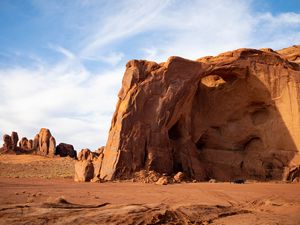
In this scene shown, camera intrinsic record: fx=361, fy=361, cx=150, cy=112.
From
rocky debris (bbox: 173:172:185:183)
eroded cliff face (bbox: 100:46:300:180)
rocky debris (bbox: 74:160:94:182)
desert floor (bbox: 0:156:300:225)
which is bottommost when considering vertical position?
desert floor (bbox: 0:156:300:225)

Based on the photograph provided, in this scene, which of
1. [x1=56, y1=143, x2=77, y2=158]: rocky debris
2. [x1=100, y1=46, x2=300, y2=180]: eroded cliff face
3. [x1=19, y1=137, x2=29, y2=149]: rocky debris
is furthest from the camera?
[x1=19, y1=137, x2=29, y2=149]: rocky debris

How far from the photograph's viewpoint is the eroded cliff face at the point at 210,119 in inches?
663

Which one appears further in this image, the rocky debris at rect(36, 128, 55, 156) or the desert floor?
the rocky debris at rect(36, 128, 55, 156)

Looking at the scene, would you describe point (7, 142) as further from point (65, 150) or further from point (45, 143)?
point (65, 150)

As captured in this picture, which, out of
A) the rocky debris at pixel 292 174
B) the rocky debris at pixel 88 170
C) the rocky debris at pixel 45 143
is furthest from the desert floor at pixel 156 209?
the rocky debris at pixel 45 143

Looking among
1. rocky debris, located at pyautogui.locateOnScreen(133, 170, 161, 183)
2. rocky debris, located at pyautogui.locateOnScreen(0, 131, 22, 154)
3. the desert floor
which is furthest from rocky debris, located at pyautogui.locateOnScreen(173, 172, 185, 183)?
rocky debris, located at pyautogui.locateOnScreen(0, 131, 22, 154)

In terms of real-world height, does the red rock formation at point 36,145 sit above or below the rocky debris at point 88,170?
above

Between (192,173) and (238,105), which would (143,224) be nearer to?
(192,173)

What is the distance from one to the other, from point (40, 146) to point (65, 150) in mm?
3164

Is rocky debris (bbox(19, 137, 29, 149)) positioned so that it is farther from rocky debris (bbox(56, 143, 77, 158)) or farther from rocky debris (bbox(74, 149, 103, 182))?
rocky debris (bbox(74, 149, 103, 182))

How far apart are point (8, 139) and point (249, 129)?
1373 inches

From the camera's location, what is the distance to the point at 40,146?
46.2 meters

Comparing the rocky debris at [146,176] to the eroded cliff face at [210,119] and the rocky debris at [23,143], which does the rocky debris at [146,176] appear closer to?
the eroded cliff face at [210,119]

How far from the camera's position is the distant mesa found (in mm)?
44909
